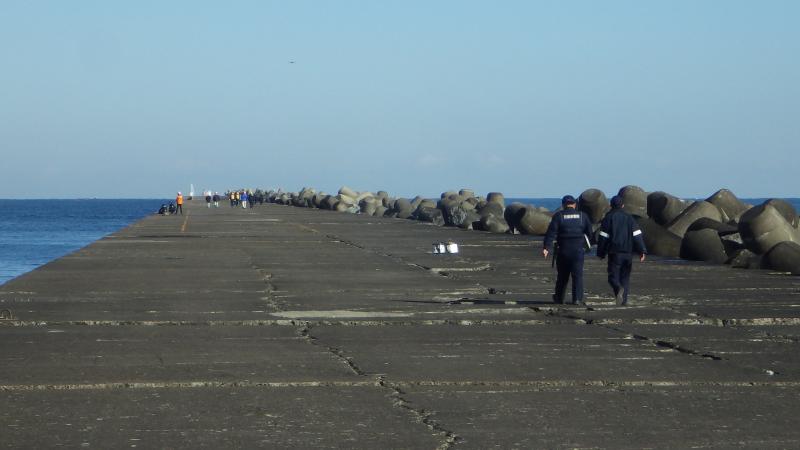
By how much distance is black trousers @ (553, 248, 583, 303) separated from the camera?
17.1 meters

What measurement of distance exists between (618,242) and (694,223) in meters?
14.7

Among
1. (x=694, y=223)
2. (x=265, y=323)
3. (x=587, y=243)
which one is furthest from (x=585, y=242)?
(x=694, y=223)

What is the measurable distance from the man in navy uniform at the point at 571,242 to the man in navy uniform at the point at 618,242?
22cm

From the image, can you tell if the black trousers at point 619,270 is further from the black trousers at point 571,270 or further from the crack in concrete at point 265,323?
the crack in concrete at point 265,323

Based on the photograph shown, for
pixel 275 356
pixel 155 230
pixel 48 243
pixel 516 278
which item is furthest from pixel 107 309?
pixel 48 243

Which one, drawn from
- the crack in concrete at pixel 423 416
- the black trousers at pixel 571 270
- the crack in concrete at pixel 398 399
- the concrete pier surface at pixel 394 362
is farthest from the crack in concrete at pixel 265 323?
the crack in concrete at pixel 423 416

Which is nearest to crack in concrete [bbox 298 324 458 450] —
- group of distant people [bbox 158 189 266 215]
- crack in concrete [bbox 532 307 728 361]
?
crack in concrete [bbox 532 307 728 361]

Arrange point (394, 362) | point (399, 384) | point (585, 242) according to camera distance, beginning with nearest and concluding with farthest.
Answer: point (399, 384), point (394, 362), point (585, 242)

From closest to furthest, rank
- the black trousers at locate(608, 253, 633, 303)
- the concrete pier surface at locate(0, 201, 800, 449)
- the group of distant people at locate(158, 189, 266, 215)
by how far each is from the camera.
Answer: the concrete pier surface at locate(0, 201, 800, 449), the black trousers at locate(608, 253, 633, 303), the group of distant people at locate(158, 189, 266, 215)

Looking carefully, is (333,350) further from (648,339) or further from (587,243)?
(587,243)

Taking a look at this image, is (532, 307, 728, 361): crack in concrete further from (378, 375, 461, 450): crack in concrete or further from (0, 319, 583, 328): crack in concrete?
(378, 375, 461, 450): crack in concrete

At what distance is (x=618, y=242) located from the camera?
672 inches

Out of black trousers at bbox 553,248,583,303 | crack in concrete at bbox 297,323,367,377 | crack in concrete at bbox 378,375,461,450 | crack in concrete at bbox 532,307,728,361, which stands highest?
black trousers at bbox 553,248,583,303

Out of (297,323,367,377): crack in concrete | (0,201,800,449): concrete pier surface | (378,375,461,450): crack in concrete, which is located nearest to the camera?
(378,375,461,450): crack in concrete
